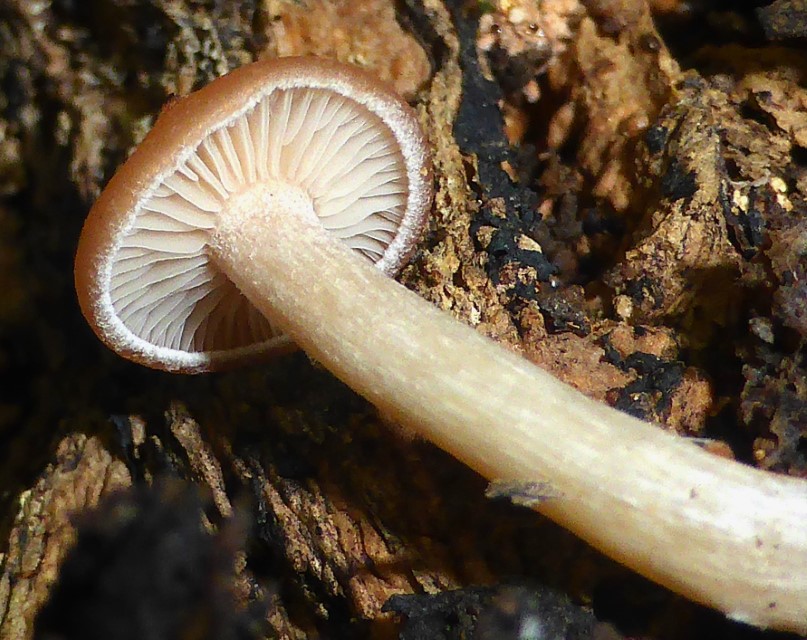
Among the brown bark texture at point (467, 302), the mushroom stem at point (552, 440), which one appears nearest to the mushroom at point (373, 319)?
the mushroom stem at point (552, 440)

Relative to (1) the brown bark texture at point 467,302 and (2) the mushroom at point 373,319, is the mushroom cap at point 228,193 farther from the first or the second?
(1) the brown bark texture at point 467,302

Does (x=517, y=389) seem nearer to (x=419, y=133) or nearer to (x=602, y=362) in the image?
(x=602, y=362)

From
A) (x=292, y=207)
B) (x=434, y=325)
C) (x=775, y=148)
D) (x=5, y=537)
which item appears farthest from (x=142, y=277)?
(x=775, y=148)

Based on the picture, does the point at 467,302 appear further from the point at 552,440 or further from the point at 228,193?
the point at 228,193

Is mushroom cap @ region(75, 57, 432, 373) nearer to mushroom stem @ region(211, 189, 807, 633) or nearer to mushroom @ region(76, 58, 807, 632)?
mushroom @ region(76, 58, 807, 632)

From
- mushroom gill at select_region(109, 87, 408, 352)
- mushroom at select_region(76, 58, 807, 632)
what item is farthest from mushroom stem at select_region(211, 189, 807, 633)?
mushroom gill at select_region(109, 87, 408, 352)

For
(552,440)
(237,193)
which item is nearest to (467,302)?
(552,440)
